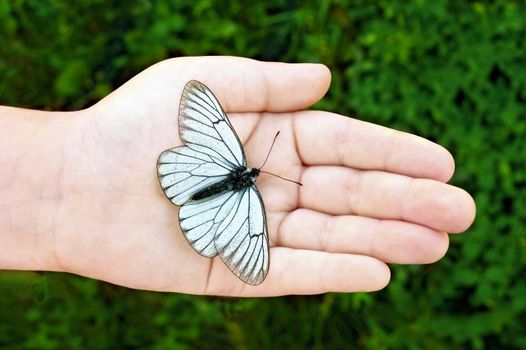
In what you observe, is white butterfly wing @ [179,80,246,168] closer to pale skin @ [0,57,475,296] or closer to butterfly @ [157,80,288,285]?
butterfly @ [157,80,288,285]

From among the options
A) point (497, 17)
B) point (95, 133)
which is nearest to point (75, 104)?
point (95, 133)

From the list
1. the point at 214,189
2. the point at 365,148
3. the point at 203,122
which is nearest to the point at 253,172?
the point at 214,189

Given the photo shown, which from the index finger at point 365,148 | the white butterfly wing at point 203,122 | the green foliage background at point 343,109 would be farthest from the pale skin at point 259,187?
the green foliage background at point 343,109

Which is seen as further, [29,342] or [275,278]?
[29,342]

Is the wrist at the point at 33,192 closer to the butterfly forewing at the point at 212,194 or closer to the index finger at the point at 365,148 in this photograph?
the butterfly forewing at the point at 212,194

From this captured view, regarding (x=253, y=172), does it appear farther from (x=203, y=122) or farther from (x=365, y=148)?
(x=365, y=148)

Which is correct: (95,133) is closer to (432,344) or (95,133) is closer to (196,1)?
(196,1)
